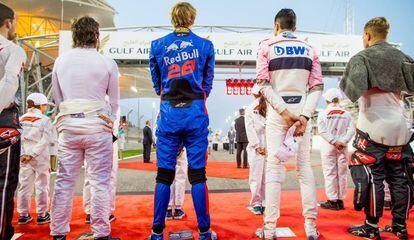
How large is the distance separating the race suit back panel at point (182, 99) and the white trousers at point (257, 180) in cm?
169

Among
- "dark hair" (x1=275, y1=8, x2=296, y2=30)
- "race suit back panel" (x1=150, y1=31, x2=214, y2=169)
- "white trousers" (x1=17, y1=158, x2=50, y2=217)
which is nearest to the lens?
"race suit back panel" (x1=150, y1=31, x2=214, y2=169)

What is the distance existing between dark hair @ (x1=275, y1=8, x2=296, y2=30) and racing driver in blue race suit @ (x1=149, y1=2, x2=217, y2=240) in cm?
79

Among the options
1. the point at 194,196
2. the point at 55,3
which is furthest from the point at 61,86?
the point at 55,3

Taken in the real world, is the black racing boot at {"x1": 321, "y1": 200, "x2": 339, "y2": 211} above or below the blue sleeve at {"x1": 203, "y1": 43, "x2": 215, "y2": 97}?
below

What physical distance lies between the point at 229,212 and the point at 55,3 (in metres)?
29.8

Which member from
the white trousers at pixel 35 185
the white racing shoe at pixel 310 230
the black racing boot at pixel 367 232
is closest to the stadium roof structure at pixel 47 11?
the white trousers at pixel 35 185

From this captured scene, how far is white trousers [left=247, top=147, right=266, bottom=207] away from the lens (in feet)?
13.6

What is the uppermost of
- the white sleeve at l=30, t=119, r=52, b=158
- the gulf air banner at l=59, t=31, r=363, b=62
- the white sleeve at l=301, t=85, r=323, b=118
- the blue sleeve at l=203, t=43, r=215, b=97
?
the gulf air banner at l=59, t=31, r=363, b=62

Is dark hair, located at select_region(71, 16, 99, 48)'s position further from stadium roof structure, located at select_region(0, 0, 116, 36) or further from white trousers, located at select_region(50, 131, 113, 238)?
stadium roof structure, located at select_region(0, 0, 116, 36)

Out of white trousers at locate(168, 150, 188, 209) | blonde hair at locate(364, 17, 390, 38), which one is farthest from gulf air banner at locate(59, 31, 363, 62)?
blonde hair at locate(364, 17, 390, 38)

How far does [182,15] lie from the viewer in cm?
286

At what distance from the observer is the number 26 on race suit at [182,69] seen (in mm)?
2738

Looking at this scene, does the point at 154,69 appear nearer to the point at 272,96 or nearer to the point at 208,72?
the point at 208,72

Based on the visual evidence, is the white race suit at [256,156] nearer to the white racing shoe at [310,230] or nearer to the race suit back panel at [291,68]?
the white racing shoe at [310,230]
